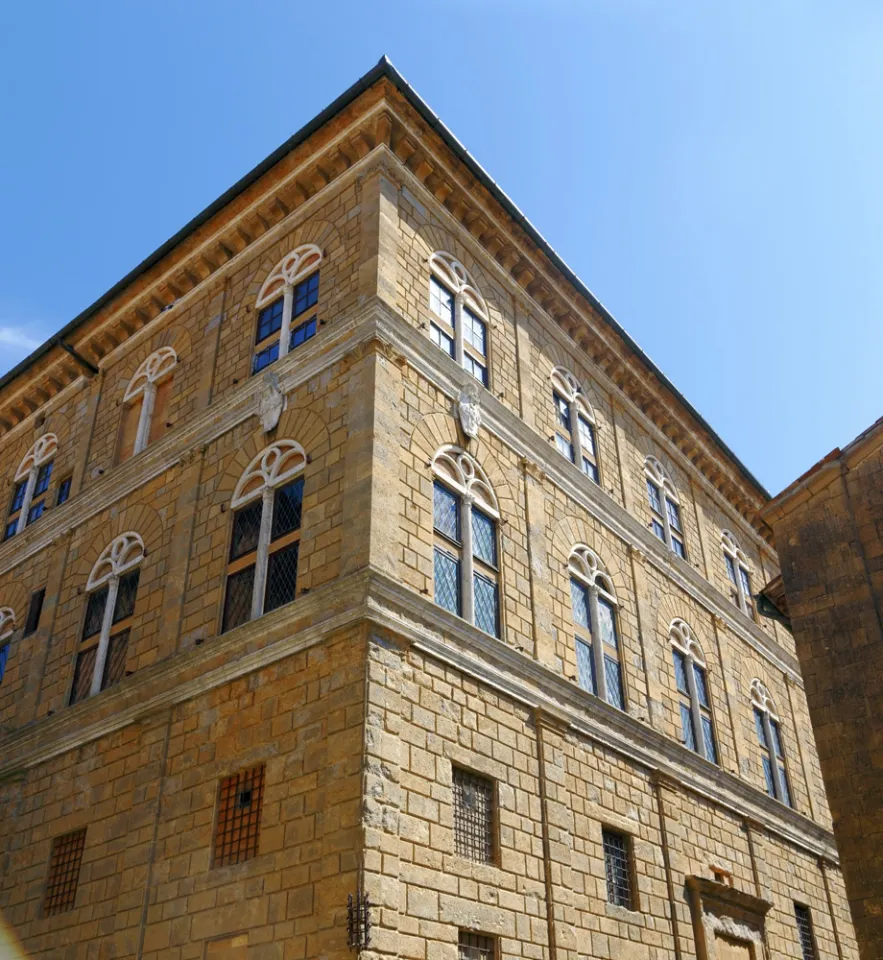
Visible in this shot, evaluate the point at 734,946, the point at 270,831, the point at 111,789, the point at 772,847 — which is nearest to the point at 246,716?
the point at 270,831

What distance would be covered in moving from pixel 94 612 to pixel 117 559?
0.96 meters

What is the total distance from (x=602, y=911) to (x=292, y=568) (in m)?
6.36

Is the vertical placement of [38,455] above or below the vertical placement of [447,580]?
above

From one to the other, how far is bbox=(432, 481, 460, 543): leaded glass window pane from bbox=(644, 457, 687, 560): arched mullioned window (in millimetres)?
7667

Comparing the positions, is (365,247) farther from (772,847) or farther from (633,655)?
(772,847)

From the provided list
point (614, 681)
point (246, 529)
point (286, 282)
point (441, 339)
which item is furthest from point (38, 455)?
point (614, 681)

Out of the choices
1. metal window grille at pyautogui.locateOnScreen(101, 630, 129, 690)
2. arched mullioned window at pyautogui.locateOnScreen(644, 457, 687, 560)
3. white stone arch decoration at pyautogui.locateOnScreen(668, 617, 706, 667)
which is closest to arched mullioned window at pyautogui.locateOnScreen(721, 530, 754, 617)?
arched mullioned window at pyautogui.locateOnScreen(644, 457, 687, 560)

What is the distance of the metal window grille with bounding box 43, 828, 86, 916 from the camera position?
1430cm

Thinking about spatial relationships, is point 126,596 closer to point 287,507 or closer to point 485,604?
point 287,507

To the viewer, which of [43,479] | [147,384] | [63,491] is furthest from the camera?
[43,479]

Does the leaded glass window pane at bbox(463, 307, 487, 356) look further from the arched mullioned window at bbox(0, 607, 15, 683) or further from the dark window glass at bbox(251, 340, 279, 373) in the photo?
the arched mullioned window at bbox(0, 607, 15, 683)

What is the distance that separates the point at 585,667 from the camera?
16.8 m

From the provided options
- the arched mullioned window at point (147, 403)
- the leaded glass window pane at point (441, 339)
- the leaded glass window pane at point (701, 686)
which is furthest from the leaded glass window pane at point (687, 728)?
the arched mullioned window at point (147, 403)

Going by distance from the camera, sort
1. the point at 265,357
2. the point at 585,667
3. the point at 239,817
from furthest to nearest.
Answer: the point at 265,357 → the point at 585,667 → the point at 239,817
